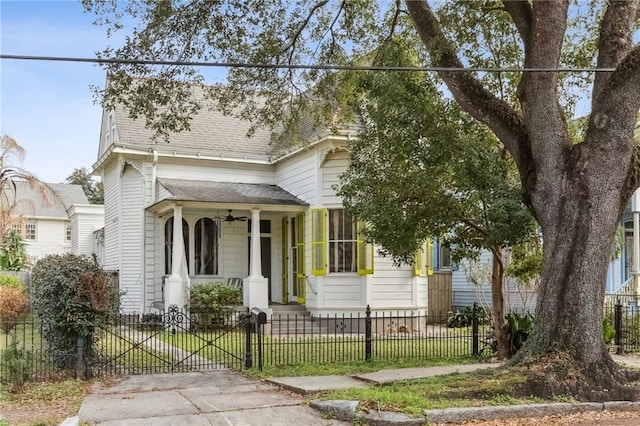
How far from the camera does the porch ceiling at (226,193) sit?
56.2 ft

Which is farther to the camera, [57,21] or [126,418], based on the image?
[57,21]

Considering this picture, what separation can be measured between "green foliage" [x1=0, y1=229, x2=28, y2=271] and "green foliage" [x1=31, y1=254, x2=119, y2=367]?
1811cm

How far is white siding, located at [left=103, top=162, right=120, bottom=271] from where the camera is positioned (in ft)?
66.9

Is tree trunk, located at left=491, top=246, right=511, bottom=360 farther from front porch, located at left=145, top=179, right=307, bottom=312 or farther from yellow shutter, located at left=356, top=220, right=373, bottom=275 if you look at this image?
front porch, located at left=145, top=179, right=307, bottom=312

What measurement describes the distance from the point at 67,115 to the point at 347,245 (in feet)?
25.5

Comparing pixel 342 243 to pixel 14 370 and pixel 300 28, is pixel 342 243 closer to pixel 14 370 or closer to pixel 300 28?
pixel 300 28

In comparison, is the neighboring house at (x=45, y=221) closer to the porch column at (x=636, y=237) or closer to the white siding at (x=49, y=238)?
the white siding at (x=49, y=238)

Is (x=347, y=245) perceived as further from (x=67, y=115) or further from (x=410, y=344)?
(x=67, y=115)

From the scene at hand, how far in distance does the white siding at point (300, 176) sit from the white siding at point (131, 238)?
14.4 feet

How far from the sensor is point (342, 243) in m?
17.1

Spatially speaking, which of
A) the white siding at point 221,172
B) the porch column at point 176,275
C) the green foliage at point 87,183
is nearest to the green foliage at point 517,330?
the porch column at point 176,275

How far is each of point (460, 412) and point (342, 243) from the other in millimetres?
10170

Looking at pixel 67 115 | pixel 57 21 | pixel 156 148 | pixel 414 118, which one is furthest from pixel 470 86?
pixel 156 148

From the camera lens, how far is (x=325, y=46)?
44.1 feet
